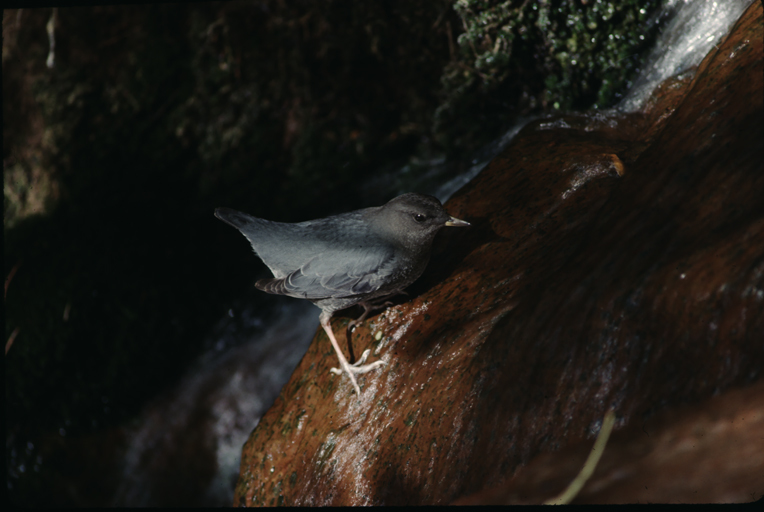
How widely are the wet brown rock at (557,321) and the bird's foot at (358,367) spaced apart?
40mm

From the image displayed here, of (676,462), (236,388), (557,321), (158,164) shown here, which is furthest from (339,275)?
(158,164)

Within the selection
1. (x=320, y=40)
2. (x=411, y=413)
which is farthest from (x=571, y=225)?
(x=320, y=40)

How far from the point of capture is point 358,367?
229 centimetres

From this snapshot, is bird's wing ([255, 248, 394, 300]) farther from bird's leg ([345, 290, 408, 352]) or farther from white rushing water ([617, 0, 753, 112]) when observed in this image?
white rushing water ([617, 0, 753, 112])

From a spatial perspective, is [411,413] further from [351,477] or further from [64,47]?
[64,47]

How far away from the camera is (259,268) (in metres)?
4.38

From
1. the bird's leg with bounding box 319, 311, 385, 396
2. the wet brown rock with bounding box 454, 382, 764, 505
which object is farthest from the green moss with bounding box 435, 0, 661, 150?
the wet brown rock with bounding box 454, 382, 764, 505

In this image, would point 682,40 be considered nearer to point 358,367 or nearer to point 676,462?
point 676,462

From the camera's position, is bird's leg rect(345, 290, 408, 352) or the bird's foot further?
bird's leg rect(345, 290, 408, 352)

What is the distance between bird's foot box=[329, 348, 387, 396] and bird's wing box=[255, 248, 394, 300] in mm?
309

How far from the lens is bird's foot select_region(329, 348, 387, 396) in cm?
226

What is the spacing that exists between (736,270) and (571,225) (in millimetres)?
748

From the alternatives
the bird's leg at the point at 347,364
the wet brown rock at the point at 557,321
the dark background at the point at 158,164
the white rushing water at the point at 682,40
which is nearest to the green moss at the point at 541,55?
the white rushing water at the point at 682,40

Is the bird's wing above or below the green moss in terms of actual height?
below
